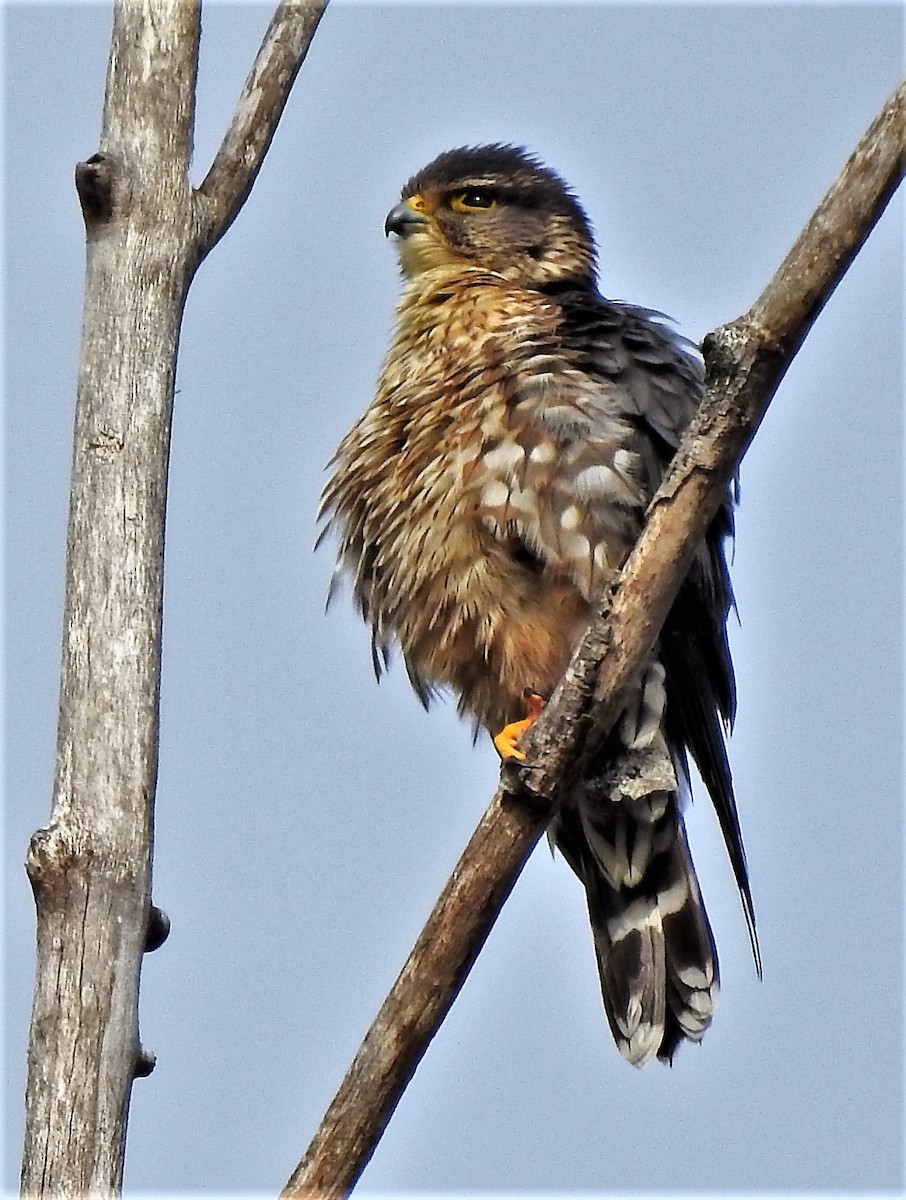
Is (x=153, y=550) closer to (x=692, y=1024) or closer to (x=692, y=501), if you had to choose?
(x=692, y=501)

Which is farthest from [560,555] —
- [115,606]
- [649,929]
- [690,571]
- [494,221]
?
[494,221]

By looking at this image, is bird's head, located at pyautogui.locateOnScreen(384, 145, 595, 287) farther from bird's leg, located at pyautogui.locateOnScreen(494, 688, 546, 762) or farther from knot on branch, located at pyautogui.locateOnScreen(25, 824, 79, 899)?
knot on branch, located at pyautogui.locateOnScreen(25, 824, 79, 899)

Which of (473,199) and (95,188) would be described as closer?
(95,188)

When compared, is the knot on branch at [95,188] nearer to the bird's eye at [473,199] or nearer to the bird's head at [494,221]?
the bird's head at [494,221]

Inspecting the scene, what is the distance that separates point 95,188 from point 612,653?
1.21 metres

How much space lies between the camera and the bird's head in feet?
14.3

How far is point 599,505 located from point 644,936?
1.12 metres

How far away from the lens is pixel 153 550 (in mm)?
2578

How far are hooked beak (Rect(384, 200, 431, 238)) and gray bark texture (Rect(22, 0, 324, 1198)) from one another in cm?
149

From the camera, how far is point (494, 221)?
4410 millimetres

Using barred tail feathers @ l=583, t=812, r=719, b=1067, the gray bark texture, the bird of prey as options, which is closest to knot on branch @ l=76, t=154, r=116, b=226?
the gray bark texture

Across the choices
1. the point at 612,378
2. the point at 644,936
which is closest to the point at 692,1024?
the point at 644,936

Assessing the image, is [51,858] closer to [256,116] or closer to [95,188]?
[95,188]

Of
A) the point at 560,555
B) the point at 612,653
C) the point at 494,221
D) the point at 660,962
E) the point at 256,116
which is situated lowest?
the point at 660,962
